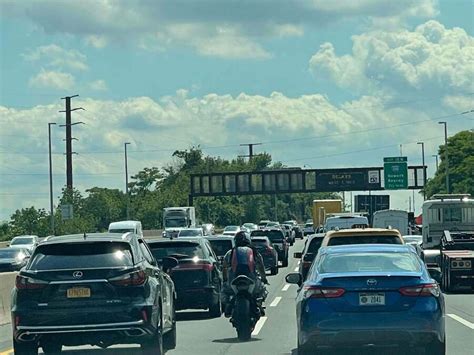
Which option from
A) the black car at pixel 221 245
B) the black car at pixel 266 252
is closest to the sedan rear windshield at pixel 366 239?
the black car at pixel 221 245

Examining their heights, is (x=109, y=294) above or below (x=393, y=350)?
above

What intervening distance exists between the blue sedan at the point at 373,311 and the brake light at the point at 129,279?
7.33 ft

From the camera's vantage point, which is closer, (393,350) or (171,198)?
(393,350)

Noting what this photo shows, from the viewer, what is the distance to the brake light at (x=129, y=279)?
15148mm

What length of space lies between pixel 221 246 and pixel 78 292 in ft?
65.1

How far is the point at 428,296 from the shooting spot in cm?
1412

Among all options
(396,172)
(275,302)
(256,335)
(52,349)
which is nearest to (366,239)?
(256,335)

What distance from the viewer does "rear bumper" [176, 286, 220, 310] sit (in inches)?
934

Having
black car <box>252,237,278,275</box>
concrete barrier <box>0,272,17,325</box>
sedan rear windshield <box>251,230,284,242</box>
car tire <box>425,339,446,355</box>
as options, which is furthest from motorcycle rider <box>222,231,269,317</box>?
sedan rear windshield <box>251,230,284,242</box>

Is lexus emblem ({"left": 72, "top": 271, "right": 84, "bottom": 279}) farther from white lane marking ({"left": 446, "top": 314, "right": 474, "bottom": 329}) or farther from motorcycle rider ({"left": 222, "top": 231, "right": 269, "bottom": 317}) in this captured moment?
white lane marking ({"left": 446, "top": 314, "right": 474, "bottom": 329})

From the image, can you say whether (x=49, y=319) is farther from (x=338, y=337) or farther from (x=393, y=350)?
(x=393, y=350)

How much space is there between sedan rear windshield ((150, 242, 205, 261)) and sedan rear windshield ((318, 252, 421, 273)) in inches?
369

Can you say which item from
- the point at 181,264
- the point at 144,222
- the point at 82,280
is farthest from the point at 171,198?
the point at 82,280

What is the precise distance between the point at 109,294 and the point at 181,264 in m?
9.00
